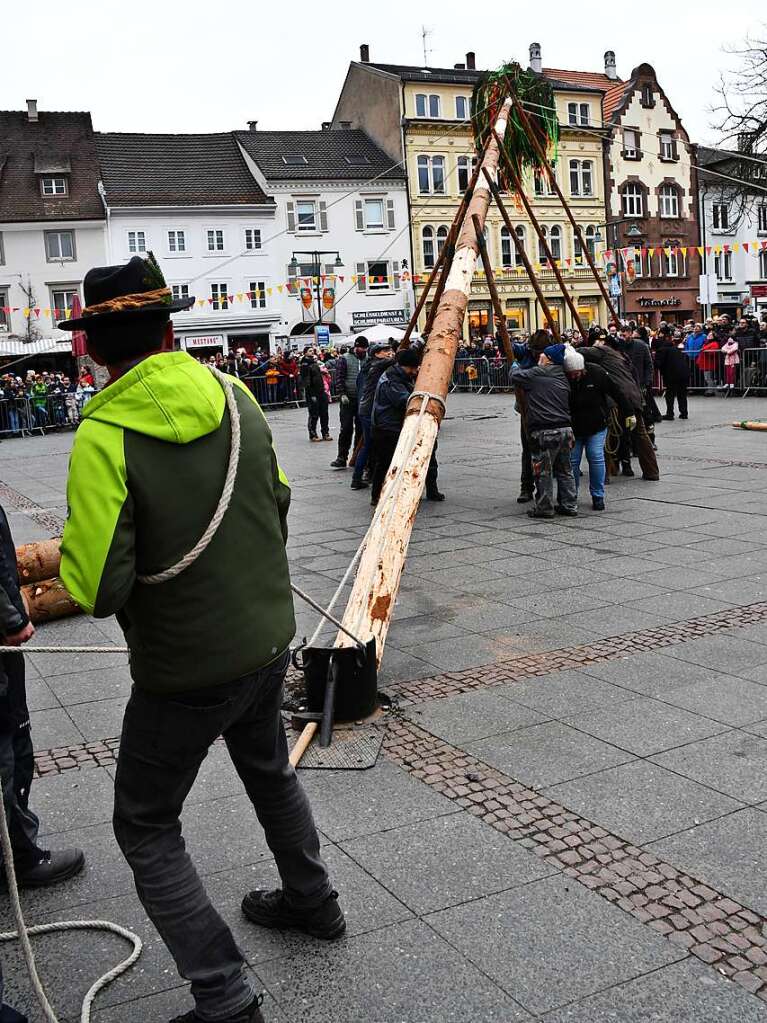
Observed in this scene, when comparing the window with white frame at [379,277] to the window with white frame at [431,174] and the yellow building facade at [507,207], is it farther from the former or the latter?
the window with white frame at [431,174]

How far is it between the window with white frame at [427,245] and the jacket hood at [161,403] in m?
50.6

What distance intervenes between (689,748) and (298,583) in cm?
432

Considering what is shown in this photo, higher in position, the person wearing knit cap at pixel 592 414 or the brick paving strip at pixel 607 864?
the person wearing knit cap at pixel 592 414

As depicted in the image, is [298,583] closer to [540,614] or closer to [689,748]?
[540,614]

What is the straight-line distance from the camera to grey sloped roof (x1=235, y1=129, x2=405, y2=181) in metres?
49.8

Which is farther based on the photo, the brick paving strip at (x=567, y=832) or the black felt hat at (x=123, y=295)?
the brick paving strip at (x=567, y=832)

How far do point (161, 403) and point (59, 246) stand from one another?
4631 cm

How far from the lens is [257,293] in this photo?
48438mm

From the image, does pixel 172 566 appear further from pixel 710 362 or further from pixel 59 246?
pixel 59 246

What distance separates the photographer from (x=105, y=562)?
2.60 metres

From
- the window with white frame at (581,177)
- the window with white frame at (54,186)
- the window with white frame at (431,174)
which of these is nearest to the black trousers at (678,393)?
the window with white frame at (431,174)

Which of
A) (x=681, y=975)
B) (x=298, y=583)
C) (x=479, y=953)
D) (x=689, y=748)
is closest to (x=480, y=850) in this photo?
(x=479, y=953)

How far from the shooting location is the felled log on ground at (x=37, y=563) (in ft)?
25.3

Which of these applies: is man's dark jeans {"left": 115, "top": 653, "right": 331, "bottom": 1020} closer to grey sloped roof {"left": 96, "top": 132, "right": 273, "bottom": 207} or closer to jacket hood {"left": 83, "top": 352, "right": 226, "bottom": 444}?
jacket hood {"left": 83, "top": 352, "right": 226, "bottom": 444}
